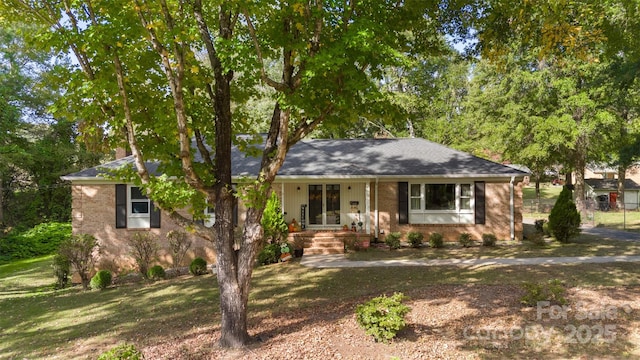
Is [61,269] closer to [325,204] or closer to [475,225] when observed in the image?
[325,204]

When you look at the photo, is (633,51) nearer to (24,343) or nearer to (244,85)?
(244,85)

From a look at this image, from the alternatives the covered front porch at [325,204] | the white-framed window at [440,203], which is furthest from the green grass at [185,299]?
the white-framed window at [440,203]

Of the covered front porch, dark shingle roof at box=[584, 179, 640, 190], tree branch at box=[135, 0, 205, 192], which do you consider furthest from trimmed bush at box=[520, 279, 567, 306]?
dark shingle roof at box=[584, 179, 640, 190]

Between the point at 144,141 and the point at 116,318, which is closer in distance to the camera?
the point at 144,141

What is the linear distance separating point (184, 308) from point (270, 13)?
6.54 m

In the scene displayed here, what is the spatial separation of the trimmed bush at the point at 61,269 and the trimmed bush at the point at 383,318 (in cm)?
1058

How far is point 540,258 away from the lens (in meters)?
11.8

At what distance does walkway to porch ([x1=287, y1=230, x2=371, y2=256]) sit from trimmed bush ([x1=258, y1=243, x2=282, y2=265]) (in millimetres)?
1347

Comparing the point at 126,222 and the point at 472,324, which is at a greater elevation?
the point at 126,222

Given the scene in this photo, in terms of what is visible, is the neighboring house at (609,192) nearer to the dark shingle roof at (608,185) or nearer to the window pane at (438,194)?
the dark shingle roof at (608,185)

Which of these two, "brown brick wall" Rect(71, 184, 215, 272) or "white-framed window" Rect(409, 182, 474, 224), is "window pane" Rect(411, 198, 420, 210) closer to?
"white-framed window" Rect(409, 182, 474, 224)

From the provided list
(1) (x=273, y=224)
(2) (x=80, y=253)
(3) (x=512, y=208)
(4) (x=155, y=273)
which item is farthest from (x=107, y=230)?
(3) (x=512, y=208)

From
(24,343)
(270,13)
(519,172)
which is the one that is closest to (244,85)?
(270,13)

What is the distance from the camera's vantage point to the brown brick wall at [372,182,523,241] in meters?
15.4
